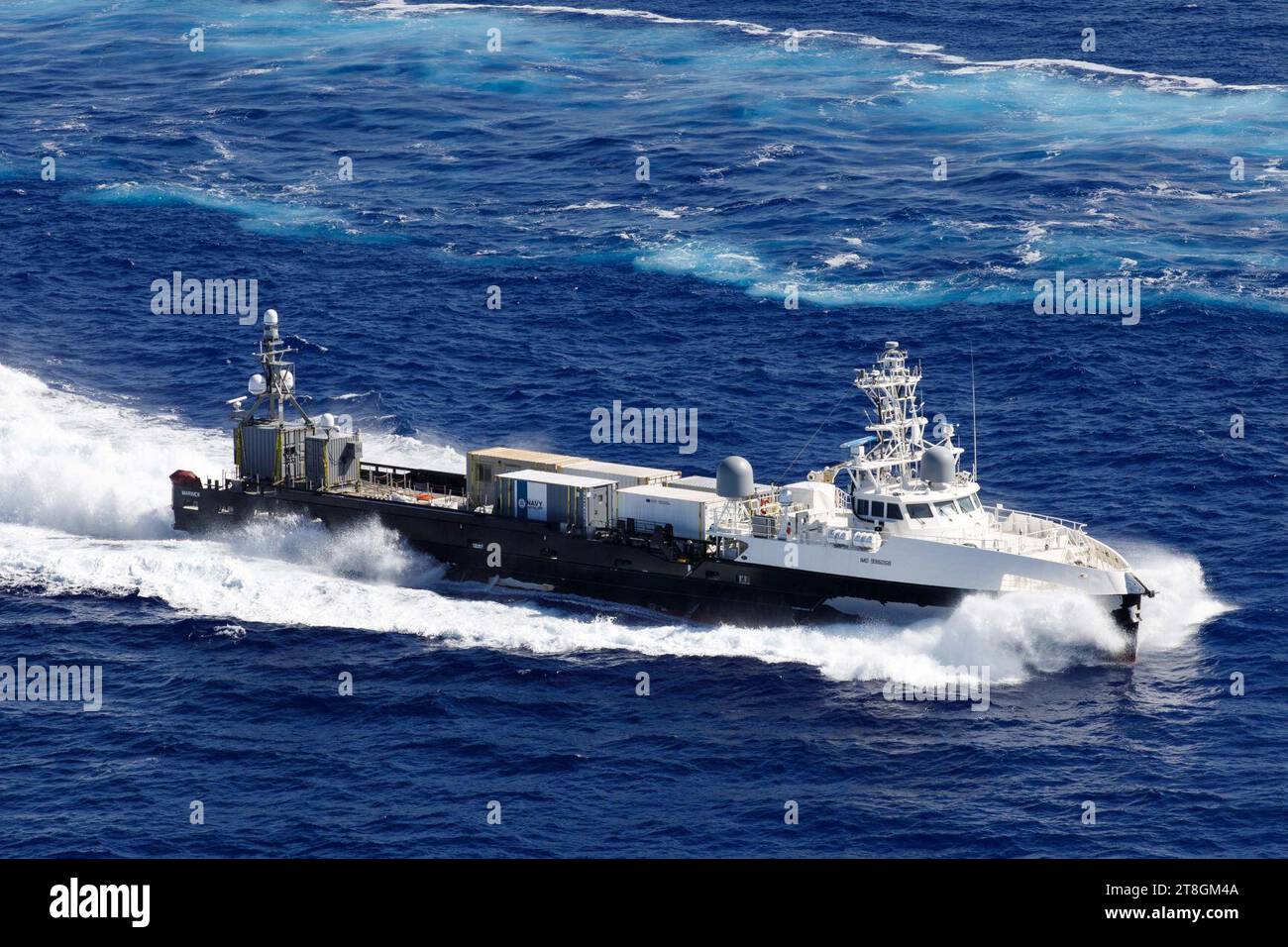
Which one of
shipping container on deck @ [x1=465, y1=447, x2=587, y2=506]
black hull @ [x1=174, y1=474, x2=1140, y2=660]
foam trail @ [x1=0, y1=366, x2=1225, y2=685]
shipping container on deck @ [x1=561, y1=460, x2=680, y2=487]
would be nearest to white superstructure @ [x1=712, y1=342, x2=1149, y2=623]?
black hull @ [x1=174, y1=474, x2=1140, y2=660]

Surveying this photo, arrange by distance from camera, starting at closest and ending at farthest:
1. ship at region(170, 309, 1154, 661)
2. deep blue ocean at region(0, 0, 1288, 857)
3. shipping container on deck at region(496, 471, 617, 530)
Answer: deep blue ocean at region(0, 0, 1288, 857), ship at region(170, 309, 1154, 661), shipping container on deck at region(496, 471, 617, 530)

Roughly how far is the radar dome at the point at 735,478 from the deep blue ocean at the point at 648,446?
8.92 m

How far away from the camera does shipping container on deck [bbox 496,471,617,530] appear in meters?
111

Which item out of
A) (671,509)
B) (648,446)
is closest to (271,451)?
(648,446)

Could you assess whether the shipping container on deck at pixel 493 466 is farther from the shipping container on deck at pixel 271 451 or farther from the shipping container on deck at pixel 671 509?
the shipping container on deck at pixel 271 451

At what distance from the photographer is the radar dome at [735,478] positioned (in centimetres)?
10638

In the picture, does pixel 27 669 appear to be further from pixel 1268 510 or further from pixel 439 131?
pixel 439 131

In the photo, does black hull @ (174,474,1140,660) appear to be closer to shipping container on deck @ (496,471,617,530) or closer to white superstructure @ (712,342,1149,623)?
white superstructure @ (712,342,1149,623)

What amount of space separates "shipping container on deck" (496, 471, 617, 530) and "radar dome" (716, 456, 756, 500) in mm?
8831

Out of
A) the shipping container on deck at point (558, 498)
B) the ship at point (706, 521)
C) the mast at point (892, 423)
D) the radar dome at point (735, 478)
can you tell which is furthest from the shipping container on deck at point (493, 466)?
the mast at point (892, 423)

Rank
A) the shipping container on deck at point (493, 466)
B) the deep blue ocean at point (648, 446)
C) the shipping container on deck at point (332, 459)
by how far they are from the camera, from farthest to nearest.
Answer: the shipping container on deck at point (332, 459), the shipping container on deck at point (493, 466), the deep blue ocean at point (648, 446)

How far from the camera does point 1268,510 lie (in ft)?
383

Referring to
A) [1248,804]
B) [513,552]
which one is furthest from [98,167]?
[1248,804]

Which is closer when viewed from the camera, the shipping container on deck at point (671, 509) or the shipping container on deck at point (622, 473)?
the shipping container on deck at point (671, 509)
